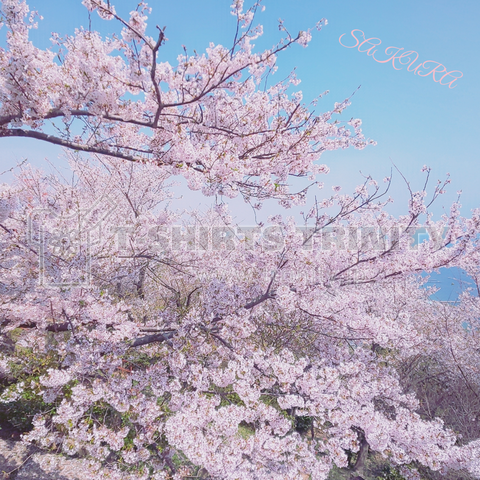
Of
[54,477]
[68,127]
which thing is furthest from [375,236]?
[54,477]

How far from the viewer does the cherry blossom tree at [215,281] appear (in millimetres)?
3160

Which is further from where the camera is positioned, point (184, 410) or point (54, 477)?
point (54, 477)

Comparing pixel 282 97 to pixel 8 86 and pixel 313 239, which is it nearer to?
pixel 313 239

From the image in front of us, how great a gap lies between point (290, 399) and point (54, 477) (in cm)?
661

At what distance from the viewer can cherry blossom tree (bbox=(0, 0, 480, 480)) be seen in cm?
316

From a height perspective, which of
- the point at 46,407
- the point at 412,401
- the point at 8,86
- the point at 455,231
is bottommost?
the point at 46,407

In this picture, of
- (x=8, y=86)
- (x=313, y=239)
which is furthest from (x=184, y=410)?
(x=8, y=86)

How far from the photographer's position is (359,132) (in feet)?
16.0

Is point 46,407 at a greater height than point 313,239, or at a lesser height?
lesser

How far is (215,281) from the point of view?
457 centimetres

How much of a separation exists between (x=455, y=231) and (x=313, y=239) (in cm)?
206

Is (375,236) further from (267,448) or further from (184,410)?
(184,410)

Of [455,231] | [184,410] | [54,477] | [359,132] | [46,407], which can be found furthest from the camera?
[46,407]

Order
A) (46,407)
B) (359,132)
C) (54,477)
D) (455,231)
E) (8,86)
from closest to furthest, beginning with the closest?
(8,86) < (455,231) < (359,132) < (54,477) < (46,407)
